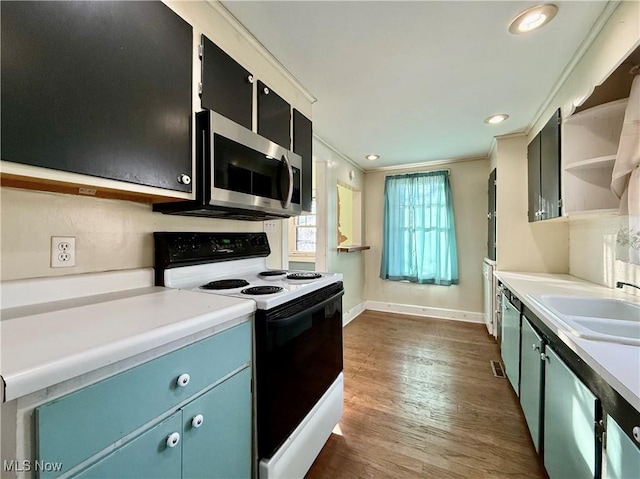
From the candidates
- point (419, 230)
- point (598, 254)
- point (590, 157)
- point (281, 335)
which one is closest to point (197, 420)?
point (281, 335)

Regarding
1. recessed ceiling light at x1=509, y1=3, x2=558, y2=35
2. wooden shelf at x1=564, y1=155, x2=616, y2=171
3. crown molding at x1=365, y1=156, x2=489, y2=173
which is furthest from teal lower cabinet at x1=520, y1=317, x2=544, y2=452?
crown molding at x1=365, y1=156, x2=489, y2=173

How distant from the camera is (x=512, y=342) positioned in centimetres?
196

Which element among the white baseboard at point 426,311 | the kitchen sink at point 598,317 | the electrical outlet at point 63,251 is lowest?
the white baseboard at point 426,311

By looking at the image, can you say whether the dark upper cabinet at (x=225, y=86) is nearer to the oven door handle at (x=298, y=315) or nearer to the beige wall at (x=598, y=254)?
the oven door handle at (x=298, y=315)

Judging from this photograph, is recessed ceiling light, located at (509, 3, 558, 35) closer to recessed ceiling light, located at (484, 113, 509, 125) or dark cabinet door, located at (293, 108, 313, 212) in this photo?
recessed ceiling light, located at (484, 113, 509, 125)

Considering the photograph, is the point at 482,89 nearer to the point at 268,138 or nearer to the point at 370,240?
the point at 268,138

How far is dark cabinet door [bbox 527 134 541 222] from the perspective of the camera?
7.31 feet

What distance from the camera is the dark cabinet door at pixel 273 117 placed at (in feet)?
5.06

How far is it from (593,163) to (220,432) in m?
2.22

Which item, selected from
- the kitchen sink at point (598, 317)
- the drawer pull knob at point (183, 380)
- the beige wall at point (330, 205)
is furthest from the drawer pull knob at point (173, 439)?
the beige wall at point (330, 205)

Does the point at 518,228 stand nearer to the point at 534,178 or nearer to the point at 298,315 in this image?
the point at 534,178

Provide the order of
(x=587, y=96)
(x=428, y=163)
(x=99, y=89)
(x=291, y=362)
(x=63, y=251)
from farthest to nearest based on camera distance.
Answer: (x=428, y=163) < (x=587, y=96) < (x=291, y=362) < (x=63, y=251) < (x=99, y=89)

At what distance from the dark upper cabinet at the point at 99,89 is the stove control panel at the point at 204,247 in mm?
317

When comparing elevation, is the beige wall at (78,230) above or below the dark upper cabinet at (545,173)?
below
